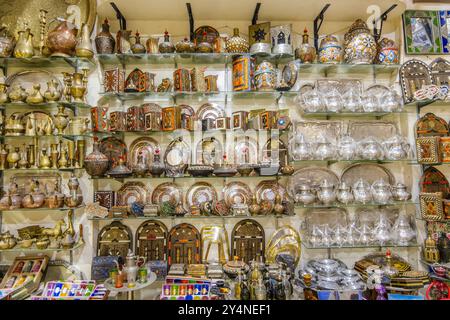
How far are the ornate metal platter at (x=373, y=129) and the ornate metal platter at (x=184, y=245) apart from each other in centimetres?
178

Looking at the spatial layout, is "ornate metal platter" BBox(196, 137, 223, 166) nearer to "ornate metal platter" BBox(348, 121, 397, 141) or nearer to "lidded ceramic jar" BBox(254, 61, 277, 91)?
"lidded ceramic jar" BBox(254, 61, 277, 91)

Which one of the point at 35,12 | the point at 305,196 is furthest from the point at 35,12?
the point at 305,196

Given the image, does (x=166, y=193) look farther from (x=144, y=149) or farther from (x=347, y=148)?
(x=347, y=148)

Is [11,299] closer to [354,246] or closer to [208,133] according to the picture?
[208,133]

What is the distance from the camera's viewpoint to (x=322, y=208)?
2.73 m

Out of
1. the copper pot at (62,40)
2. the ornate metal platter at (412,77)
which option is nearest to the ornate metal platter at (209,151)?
the copper pot at (62,40)

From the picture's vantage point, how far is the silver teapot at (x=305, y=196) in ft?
8.31

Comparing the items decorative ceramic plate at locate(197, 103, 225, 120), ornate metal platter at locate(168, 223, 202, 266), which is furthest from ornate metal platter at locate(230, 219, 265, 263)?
decorative ceramic plate at locate(197, 103, 225, 120)

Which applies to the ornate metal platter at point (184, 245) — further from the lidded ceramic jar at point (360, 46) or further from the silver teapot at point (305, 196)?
the lidded ceramic jar at point (360, 46)

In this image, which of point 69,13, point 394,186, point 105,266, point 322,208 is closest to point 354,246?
point 322,208

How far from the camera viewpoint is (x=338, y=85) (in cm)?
279

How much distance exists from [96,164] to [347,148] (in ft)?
7.18

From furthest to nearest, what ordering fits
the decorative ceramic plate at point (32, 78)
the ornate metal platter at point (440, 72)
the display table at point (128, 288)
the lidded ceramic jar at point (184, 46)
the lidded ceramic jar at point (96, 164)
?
1. the ornate metal platter at point (440, 72)
2. the decorative ceramic plate at point (32, 78)
3. the lidded ceramic jar at point (184, 46)
4. the lidded ceramic jar at point (96, 164)
5. the display table at point (128, 288)
